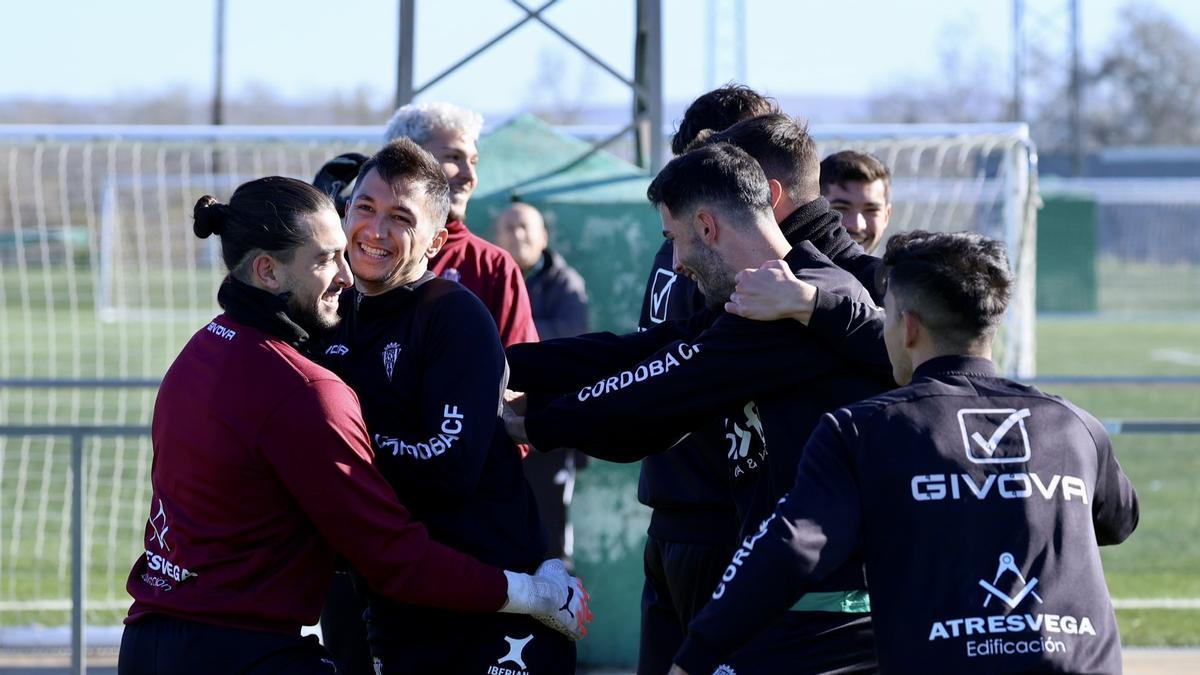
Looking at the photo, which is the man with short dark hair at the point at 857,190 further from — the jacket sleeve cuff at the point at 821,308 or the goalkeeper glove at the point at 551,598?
the goalkeeper glove at the point at 551,598

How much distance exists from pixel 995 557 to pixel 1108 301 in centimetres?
3720

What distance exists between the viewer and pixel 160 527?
3027 millimetres

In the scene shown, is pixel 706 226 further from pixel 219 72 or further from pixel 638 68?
pixel 219 72

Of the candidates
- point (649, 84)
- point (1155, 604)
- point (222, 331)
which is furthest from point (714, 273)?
point (1155, 604)

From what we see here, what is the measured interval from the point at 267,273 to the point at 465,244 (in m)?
1.42

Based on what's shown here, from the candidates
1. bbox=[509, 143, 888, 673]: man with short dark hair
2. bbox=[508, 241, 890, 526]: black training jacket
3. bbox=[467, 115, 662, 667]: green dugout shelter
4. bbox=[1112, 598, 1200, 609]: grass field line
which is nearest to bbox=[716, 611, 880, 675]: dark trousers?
bbox=[509, 143, 888, 673]: man with short dark hair

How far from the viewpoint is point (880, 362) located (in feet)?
10.2

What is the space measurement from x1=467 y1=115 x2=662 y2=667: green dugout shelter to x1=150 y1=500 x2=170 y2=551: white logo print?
10.8 ft

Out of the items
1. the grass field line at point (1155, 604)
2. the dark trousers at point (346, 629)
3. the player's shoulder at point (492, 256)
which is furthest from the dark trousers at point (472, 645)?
the grass field line at point (1155, 604)

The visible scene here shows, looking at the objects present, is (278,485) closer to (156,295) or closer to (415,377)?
(415,377)

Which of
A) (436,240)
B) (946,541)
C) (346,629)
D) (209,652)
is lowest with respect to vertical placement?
(346,629)

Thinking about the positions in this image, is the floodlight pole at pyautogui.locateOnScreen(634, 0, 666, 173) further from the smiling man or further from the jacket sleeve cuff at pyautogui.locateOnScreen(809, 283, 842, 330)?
the jacket sleeve cuff at pyautogui.locateOnScreen(809, 283, 842, 330)

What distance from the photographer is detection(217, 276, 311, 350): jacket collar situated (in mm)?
3031

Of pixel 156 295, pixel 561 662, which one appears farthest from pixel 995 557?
pixel 156 295
